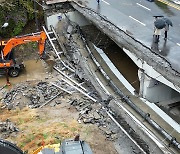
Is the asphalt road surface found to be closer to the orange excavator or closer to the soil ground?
the orange excavator

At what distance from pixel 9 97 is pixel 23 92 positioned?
0.86 m

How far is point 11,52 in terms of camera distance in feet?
76.8

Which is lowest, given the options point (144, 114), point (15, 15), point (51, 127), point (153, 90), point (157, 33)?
point (51, 127)

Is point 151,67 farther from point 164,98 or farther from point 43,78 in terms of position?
point 43,78

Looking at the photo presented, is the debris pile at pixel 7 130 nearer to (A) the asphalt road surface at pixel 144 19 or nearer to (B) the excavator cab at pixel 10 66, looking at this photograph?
(B) the excavator cab at pixel 10 66

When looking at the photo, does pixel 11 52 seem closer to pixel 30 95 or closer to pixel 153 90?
pixel 30 95

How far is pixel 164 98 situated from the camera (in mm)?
21188

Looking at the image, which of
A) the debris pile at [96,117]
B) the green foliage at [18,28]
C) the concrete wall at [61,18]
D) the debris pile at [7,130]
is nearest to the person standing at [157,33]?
the debris pile at [96,117]

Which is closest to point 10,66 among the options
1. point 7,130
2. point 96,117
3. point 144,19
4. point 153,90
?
point 7,130

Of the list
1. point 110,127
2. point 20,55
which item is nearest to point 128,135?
point 110,127

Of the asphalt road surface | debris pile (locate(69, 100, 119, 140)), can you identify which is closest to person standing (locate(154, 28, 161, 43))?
the asphalt road surface

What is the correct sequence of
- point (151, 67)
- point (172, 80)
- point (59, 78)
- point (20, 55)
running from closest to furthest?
point (172, 80)
point (151, 67)
point (59, 78)
point (20, 55)

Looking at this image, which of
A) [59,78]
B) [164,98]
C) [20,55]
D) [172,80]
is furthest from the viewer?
[20,55]

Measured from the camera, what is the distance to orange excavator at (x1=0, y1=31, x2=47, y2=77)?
894 inches
